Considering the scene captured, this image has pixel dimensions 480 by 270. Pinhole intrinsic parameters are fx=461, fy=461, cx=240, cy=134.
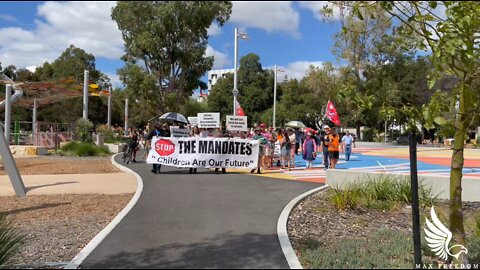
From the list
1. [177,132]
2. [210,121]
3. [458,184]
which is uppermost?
[210,121]

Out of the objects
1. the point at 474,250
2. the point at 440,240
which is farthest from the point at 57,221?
the point at 474,250

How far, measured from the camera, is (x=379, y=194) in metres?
10.6

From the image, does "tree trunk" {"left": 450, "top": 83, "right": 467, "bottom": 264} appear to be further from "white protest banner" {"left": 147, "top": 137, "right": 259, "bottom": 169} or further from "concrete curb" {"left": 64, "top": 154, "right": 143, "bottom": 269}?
"white protest banner" {"left": 147, "top": 137, "right": 259, "bottom": 169}

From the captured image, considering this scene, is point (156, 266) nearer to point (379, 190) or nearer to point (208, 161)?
point (379, 190)

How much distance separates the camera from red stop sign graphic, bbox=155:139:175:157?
52.1 feet

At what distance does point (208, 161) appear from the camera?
52.2ft

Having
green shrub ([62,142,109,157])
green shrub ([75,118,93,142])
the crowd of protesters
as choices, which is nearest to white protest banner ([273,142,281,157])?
the crowd of protesters

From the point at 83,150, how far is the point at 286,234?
64.4 feet

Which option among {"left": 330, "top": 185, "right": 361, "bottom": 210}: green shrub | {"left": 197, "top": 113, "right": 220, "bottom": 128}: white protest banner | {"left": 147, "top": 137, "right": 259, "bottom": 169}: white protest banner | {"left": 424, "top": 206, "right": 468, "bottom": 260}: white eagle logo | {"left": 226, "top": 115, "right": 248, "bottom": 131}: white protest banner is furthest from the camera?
{"left": 197, "top": 113, "right": 220, "bottom": 128}: white protest banner

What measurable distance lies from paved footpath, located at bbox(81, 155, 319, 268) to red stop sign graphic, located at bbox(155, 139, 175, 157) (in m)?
3.34

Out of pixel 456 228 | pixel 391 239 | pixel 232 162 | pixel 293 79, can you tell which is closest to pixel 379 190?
pixel 391 239

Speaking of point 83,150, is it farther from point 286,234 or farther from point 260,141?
point 286,234

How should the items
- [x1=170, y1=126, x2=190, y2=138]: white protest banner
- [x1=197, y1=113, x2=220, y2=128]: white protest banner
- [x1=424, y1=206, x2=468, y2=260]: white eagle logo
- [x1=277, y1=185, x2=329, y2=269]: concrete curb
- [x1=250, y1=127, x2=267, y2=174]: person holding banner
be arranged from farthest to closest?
1. [x1=197, y1=113, x2=220, y2=128]: white protest banner
2. [x1=170, y1=126, x2=190, y2=138]: white protest banner
3. [x1=250, y1=127, x2=267, y2=174]: person holding banner
4. [x1=424, y1=206, x2=468, y2=260]: white eagle logo
5. [x1=277, y1=185, x2=329, y2=269]: concrete curb

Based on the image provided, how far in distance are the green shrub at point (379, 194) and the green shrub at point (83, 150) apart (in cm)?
1730
